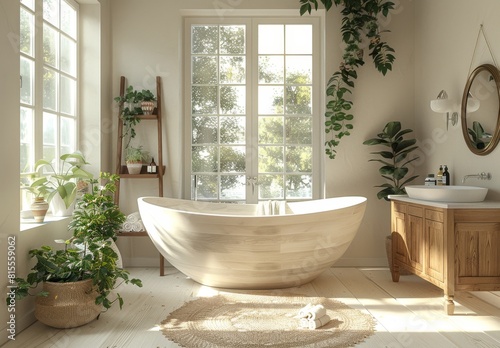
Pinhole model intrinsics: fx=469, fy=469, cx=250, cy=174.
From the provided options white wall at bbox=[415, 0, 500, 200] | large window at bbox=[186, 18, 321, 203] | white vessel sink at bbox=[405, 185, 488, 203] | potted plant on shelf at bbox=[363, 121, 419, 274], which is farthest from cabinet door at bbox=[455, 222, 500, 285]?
large window at bbox=[186, 18, 321, 203]

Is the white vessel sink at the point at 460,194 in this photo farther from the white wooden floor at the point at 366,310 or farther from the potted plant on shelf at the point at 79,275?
the potted plant on shelf at the point at 79,275

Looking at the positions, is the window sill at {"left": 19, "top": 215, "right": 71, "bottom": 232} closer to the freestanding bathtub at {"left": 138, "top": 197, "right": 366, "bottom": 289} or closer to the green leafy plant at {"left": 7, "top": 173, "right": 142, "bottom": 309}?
the green leafy plant at {"left": 7, "top": 173, "right": 142, "bottom": 309}

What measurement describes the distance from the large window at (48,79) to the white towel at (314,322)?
219 cm

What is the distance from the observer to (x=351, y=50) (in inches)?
179

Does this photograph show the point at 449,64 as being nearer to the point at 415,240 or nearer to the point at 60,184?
the point at 415,240

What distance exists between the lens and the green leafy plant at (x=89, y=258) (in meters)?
2.88

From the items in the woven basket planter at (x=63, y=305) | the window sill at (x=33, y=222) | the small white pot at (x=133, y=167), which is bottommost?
the woven basket planter at (x=63, y=305)

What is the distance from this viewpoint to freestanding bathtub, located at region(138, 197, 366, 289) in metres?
3.45

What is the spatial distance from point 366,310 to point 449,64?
2253 millimetres

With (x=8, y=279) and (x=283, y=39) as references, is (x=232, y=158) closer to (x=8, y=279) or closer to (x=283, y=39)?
(x=283, y=39)

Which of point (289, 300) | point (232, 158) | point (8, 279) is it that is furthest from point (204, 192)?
point (8, 279)

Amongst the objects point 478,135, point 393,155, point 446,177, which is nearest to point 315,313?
point 446,177

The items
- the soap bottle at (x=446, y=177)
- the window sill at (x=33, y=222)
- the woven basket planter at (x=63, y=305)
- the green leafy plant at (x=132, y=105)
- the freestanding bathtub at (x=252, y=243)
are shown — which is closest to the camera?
the woven basket planter at (x=63, y=305)

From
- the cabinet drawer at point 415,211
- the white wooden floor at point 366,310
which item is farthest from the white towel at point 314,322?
the cabinet drawer at point 415,211
